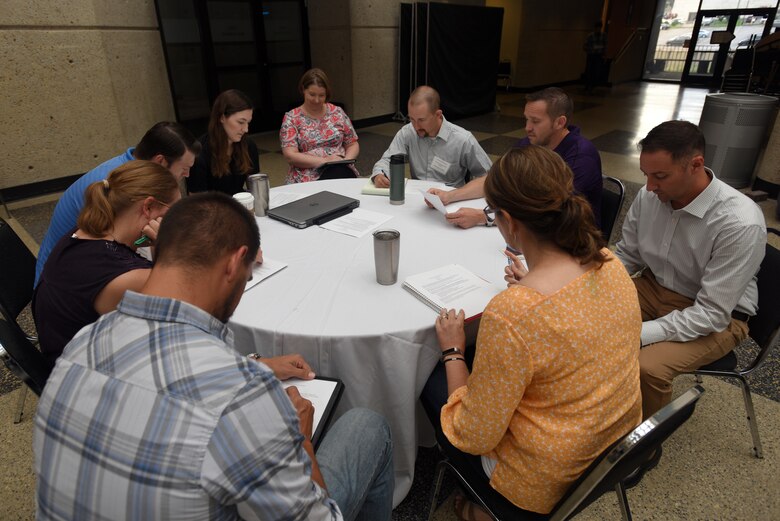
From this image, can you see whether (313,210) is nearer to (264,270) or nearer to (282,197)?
(282,197)

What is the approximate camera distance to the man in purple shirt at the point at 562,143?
2266mm

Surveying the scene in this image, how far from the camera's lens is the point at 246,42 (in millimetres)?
6965

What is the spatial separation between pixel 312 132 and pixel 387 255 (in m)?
2.11

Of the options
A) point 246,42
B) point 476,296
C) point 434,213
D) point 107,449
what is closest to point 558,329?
point 476,296

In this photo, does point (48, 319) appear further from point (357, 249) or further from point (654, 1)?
point (654, 1)

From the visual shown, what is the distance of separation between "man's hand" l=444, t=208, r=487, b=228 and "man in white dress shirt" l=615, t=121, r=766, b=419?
2.09 ft

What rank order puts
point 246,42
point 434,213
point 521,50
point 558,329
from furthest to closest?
1. point 521,50
2. point 246,42
3. point 434,213
4. point 558,329

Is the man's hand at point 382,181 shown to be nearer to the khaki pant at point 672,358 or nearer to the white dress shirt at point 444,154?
the white dress shirt at point 444,154

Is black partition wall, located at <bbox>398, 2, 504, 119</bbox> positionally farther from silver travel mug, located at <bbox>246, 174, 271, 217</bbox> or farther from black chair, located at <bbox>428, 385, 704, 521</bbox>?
black chair, located at <bbox>428, 385, 704, 521</bbox>

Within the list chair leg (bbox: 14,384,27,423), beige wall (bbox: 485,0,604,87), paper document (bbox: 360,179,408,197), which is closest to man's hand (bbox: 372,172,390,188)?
paper document (bbox: 360,179,408,197)

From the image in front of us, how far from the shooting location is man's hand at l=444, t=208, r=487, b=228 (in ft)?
6.28

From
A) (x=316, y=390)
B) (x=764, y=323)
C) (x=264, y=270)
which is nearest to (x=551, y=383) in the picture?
(x=316, y=390)

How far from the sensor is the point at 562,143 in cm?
242

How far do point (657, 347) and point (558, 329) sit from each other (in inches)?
36.5
